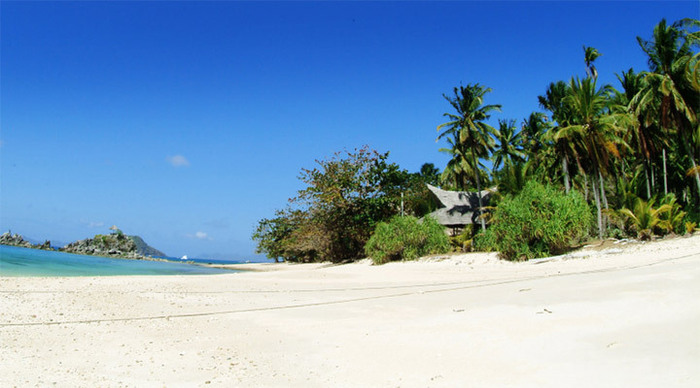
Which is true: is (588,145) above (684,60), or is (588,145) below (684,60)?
below

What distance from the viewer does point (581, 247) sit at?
675 inches

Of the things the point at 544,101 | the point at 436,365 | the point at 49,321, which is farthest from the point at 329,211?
the point at 436,365

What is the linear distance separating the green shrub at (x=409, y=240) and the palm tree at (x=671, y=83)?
37.8 feet

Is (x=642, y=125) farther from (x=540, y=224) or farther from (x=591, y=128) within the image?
(x=540, y=224)

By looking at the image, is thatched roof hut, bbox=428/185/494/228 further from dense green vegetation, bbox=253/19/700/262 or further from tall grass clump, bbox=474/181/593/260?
tall grass clump, bbox=474/181/593/260

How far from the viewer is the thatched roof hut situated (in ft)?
95.2

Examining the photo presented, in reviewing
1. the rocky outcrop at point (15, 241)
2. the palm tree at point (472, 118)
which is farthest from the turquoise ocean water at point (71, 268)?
the rocky outcrop at point (15, 241)

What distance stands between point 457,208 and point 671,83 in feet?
44.8

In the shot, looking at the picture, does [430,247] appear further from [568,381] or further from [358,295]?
[568,381]

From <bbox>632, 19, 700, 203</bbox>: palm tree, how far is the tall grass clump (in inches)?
305

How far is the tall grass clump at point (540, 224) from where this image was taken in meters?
15.9

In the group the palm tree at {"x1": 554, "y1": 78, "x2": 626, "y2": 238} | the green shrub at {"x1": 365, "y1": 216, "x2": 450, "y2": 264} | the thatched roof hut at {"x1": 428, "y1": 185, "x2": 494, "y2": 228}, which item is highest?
the palm tree at {"x1": 554, "y1": 78, "x2": 626, "y2": 238}

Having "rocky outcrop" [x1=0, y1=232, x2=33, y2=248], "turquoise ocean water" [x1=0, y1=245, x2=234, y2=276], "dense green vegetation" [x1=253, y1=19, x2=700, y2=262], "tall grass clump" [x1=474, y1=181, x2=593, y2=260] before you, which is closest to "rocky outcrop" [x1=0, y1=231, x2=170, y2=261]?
"rocky outcrop" [x1=0, y1=232, x2=33, y2=248]

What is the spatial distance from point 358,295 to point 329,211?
18.9 m
